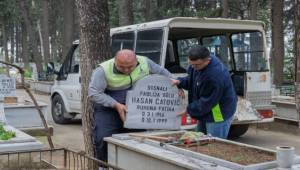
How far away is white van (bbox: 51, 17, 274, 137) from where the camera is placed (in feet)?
31.7

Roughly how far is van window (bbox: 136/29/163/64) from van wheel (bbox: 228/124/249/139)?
2663mm

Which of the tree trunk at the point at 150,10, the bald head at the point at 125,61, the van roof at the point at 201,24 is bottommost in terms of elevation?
the bald head at the point at 125,61

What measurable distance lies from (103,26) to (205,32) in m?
4.89

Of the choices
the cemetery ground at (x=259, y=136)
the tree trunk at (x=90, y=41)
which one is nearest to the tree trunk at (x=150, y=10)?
the cemetery ground at (x=259, y=136)

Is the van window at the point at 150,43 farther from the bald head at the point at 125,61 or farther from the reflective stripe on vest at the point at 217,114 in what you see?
the bald head at the point at 125,61

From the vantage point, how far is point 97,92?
534 cm

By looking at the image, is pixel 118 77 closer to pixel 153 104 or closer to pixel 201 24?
pixel 153 104

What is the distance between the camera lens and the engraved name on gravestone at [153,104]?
534cm

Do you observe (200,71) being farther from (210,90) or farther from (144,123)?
(144,123)

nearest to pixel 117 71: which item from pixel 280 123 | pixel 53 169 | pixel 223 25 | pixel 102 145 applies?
→ pixel 102 145

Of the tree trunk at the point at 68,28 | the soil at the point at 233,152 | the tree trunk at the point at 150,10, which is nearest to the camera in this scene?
the soil at the point at 233,152

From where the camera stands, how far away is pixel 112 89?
217 inches

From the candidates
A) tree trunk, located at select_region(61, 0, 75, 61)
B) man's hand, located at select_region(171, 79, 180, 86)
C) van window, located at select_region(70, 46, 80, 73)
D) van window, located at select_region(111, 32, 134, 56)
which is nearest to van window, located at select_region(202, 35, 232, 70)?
van window, located at select_region(111, 32, 134, 56)

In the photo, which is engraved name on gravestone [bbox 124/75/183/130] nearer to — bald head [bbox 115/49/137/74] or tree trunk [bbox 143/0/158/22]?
bald head [bbox 115/49/137/74]
